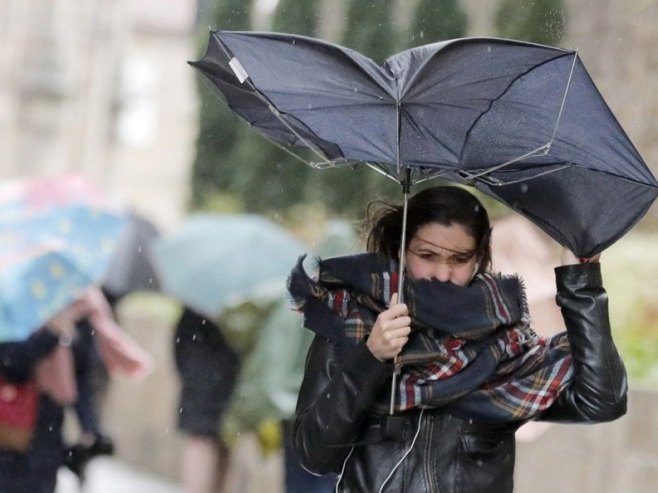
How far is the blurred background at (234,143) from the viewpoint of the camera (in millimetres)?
8094

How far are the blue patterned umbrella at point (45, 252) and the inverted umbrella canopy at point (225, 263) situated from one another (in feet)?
3.12

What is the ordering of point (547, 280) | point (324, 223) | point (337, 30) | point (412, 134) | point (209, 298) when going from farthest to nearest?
1. point (337, 30)
2. point (324, 223)
3. point (209, 298)
4. point (547, 280)
5. point (412, 134)

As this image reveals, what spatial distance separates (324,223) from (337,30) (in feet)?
5.25

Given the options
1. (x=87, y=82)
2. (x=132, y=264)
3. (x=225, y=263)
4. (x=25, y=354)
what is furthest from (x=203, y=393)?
(x=87, y=82)

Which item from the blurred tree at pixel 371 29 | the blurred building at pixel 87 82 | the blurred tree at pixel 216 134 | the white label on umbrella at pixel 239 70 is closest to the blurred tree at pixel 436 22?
the blurred tree at pixel 371 29

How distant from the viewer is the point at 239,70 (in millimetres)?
3512

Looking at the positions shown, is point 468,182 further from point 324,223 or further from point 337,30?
point 337,30

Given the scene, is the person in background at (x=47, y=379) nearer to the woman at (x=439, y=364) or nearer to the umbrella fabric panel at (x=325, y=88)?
the woman at (x=439, y=364)

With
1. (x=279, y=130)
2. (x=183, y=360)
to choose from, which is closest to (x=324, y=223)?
(x=183, y=360)

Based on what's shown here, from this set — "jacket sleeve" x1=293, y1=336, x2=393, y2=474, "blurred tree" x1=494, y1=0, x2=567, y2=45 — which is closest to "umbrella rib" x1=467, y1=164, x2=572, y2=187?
"jacket sleeve" x1=293, y1=336, x2=393, y2=474

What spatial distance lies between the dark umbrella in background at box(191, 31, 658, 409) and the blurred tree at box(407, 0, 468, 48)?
6.20 metres

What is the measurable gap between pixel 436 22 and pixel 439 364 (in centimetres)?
672

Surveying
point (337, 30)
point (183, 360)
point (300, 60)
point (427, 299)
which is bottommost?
point (183, 360)

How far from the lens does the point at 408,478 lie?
3.64 m
